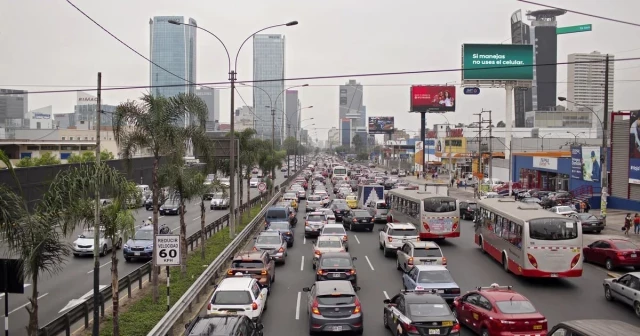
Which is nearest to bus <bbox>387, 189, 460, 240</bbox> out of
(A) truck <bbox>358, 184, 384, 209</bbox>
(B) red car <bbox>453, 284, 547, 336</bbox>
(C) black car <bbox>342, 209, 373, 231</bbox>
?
(C) black car <bbox>342, 209, 373, 231</bbox>

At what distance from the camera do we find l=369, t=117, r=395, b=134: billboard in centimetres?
18050

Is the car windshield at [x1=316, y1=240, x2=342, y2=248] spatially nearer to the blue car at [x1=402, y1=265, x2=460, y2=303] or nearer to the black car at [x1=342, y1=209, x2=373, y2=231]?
the blue car at [x1=402, y1=265, x2=460, y2=303]

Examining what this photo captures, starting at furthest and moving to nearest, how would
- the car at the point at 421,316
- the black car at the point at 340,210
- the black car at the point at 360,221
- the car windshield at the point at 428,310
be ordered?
the black car at the point at 340,210, the black car at the point at 360,221, the car windshield at the point at 428,310, the car at the point at 421,316

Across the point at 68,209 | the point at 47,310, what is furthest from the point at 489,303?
the point at 47,310

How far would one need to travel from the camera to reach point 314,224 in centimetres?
3406

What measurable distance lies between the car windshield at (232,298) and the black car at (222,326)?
2290mm

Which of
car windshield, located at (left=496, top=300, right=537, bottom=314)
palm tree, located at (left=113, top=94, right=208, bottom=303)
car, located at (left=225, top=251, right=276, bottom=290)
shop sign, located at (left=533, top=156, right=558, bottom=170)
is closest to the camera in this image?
car windshield, located at (left=496, top=300, right=537, bottom=314)

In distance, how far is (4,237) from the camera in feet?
38.3

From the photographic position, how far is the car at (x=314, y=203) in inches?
1794

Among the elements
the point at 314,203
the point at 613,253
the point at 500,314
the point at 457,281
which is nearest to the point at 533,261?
the point at 457,281

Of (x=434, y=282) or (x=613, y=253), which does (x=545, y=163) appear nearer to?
(x=613, y=253)

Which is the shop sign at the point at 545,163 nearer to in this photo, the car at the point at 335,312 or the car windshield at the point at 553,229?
the car windshield at the point at 553,229

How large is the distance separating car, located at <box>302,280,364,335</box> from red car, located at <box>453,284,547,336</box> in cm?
280

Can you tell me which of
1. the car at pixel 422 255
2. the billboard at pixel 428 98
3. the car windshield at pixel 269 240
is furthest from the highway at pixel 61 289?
the billboard at pixel 428 98
